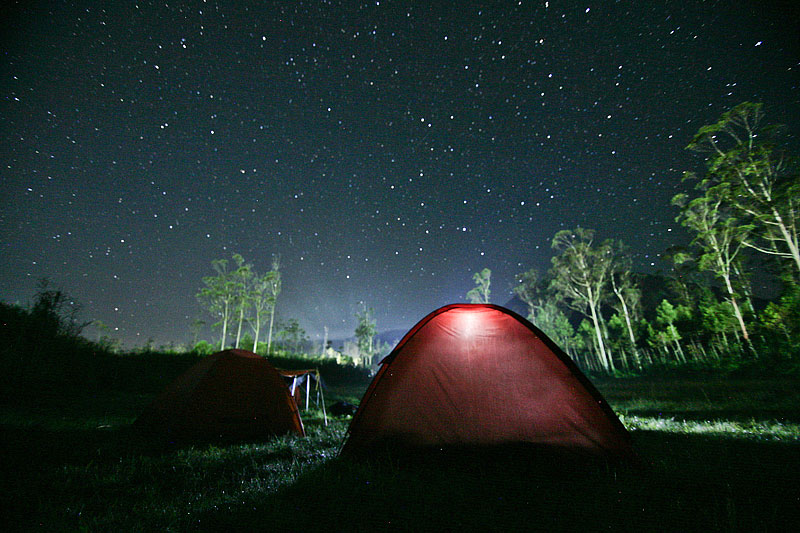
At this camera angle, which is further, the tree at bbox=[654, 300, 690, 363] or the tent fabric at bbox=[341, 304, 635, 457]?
the tree at bbox=[654, 300, 690, 363]

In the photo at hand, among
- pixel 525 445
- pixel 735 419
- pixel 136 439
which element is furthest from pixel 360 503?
pixel 735 419

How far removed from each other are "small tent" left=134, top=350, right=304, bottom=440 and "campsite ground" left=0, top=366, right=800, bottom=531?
0.50 metres

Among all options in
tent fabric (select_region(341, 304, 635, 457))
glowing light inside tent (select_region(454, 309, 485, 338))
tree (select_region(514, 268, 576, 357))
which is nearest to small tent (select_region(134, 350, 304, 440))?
tent fabric (select_region(341, 304, 635, 457))

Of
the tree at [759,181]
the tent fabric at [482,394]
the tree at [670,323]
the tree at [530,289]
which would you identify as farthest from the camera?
the tree at [530,289]

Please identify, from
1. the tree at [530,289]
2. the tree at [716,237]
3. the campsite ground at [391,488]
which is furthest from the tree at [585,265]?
the campsite ground at [391,488]

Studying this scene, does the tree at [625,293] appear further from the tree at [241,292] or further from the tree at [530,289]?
the tree at [241,292]

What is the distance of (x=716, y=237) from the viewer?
784 inches

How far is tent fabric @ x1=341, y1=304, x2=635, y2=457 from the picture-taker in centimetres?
397

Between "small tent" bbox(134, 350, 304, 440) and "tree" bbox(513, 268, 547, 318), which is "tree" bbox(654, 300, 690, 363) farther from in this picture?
"small tent" bbox(134, 350, 304, 440)

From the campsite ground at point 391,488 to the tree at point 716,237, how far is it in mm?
19975

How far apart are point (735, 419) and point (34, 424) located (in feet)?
55.0

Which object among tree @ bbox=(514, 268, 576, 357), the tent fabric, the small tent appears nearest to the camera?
the tent fabric

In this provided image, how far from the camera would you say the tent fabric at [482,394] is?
397cm

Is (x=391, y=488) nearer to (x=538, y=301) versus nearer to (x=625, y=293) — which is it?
(x=625, y=293)
